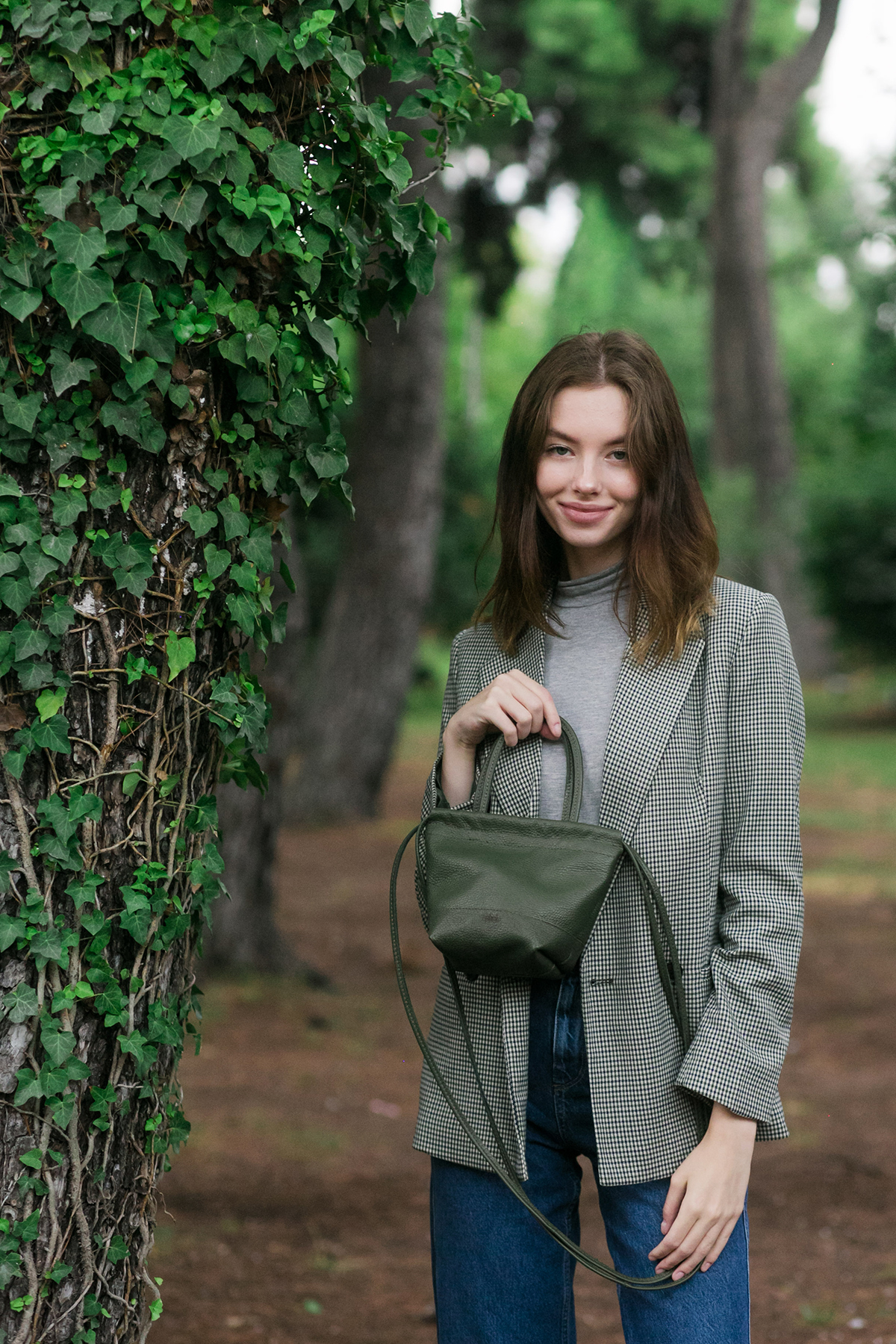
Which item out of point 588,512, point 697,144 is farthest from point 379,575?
point 697,144

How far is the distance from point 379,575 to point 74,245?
9.15 m

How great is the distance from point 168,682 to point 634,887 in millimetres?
751

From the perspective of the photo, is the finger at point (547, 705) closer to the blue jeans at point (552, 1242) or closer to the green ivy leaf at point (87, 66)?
the blue jeans at point (552, 1242)

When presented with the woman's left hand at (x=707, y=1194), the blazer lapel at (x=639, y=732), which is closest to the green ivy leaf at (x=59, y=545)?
the blazer lapel at (x=639, y=732)

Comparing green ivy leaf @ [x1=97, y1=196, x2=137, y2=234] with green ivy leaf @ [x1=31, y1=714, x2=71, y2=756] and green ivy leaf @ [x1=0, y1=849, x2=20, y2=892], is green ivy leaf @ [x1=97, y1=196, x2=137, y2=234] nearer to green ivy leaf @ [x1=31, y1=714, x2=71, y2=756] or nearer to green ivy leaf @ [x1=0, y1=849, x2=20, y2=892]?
green ivy leaf @ [x1=31, y1=714, x2=71, y2=756]

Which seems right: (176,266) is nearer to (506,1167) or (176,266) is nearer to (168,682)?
(168,682)

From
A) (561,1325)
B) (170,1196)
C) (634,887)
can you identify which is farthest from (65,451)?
(170,1196)

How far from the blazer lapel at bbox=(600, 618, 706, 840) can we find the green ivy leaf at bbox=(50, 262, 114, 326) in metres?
0.94

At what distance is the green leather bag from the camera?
1.98 metres

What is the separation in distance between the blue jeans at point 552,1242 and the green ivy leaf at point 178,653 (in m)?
0.71

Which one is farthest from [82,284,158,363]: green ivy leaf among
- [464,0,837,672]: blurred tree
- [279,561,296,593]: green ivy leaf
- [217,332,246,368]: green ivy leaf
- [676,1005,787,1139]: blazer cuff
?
[464,0,837,672]: blurred tree

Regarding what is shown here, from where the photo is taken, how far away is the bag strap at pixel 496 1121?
2020 millimetres

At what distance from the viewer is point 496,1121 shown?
2166 mm

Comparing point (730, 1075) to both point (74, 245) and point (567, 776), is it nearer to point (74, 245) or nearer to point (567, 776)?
point (567, 776)
